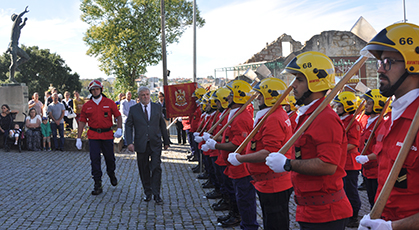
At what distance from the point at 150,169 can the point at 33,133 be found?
845cm

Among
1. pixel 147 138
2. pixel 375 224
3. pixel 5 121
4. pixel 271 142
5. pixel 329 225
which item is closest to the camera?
pixel 375 224

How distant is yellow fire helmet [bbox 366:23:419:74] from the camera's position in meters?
2.13

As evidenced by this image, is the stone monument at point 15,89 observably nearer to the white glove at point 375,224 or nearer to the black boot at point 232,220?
the black boot at point 232,220

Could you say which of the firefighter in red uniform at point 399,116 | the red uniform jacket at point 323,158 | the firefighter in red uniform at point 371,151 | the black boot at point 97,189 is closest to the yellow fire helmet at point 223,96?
the firefighter in red uniform at point 371,151

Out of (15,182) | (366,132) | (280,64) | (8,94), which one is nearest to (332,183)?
(366,132)

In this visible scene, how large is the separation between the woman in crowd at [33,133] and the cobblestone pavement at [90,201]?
8.75 ft

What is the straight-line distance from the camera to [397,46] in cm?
217

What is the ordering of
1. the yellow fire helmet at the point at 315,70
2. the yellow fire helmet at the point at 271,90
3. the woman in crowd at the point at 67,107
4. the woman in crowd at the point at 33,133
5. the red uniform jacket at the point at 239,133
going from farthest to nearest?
the woman in crowd at the point at 67,107
the woman in crowd at the point at 33,133
the red uniform jacket at the point at 239,133
the yellow fire helmet at the point at 271,90
the yellow fire helmet at the point at 315,70

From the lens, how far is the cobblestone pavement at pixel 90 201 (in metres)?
5.80

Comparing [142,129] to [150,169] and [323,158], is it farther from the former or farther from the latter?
[323,158]

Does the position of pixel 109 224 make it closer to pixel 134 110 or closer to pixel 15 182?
pixel 134 110

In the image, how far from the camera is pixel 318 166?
8.86ft

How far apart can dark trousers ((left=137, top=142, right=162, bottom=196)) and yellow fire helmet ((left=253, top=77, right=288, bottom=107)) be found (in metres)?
3.57

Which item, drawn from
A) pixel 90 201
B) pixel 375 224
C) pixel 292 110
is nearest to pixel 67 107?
pixel 90 201
